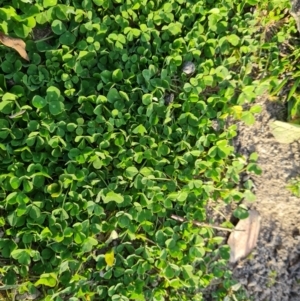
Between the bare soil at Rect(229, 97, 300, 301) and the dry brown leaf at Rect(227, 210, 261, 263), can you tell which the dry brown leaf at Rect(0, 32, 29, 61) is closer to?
the bare soil at Rect(229, 97, 300, 301)

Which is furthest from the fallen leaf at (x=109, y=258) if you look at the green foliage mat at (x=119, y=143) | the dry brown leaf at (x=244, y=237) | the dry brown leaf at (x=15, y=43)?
the dry brown leaf at (x=15, y=43)

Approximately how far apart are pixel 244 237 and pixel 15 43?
4.73 feet

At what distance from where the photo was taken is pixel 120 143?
228 centimetres

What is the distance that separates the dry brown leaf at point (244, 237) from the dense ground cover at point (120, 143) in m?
0.07

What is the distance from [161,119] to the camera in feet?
7.84

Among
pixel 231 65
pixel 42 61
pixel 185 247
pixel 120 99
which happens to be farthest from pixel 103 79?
pixel 185 247

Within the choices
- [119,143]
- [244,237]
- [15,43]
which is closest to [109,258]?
[119,143]

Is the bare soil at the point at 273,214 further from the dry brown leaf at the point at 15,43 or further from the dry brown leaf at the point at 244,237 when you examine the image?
the dry brown leaf at the point at 15,43

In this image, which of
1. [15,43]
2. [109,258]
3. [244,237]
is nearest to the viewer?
[15,43]

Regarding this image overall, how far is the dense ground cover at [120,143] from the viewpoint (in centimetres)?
220

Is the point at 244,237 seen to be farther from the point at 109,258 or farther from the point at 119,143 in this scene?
the point at 119,143

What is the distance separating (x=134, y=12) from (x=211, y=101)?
0.55 meters

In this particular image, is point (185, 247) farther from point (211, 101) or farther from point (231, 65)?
point (231, 65)

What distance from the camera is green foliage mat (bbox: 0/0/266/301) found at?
2195 millimetres
